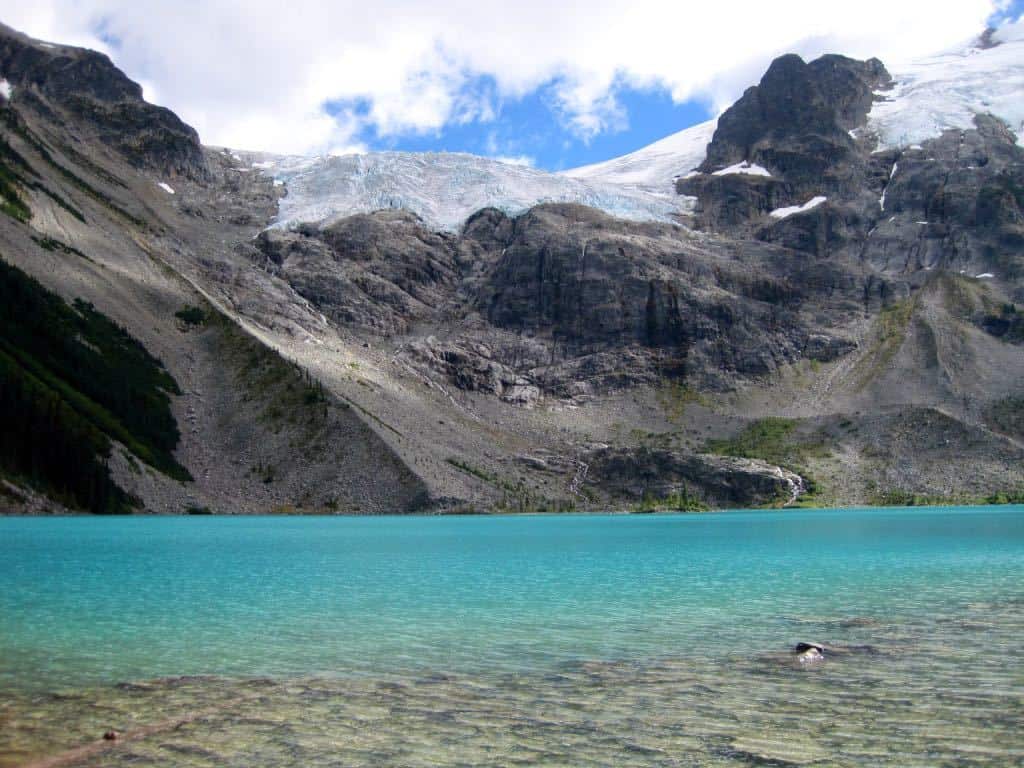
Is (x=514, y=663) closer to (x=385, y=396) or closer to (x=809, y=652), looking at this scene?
(x=809, y=652)

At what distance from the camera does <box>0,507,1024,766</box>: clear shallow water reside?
14.6 metres

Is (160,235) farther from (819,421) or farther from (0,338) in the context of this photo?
(819,421)

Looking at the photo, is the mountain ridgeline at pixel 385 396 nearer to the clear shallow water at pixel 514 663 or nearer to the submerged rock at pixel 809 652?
the clear shallow water at pixel 514 663

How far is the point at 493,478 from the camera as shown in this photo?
447 ft

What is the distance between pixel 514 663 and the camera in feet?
70.4

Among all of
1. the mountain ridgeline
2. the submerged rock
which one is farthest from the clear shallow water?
the mountain ridgeline

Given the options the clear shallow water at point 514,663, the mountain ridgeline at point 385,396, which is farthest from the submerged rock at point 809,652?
the mountain ridgeline at point 385,396

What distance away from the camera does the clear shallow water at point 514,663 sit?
1458cm

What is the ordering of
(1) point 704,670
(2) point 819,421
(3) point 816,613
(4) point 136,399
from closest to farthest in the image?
(1) point 704,670 < (3) point 816,613 < (4) point 136,399 < (2) point 819,421

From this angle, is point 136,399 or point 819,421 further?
point 819,421

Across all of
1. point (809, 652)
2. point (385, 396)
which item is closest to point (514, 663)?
point (809, 652)

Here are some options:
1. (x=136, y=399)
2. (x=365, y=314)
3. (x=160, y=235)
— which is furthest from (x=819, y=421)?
(x=160, y=235)

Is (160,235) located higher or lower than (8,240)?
higher

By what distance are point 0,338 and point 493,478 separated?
6908 centimetres
